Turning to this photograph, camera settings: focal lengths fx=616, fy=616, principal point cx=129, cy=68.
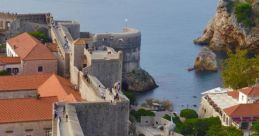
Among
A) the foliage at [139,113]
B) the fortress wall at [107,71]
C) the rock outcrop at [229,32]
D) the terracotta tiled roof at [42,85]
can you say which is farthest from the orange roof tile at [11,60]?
the rock outcrop at [229,32]

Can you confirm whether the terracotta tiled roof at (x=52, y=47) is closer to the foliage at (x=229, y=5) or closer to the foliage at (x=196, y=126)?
the foliage at (x=196, y=126)

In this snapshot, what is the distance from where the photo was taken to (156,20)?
11356 centimetres

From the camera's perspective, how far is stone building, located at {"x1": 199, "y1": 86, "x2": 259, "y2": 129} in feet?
133

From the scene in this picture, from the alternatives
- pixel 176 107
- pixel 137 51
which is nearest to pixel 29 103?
pixel 176 107

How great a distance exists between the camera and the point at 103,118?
26.4m

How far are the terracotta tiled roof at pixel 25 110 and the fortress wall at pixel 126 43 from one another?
24127 millimetres

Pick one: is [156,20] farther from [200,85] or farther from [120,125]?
[120,125]

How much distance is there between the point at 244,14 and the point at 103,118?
183 feet

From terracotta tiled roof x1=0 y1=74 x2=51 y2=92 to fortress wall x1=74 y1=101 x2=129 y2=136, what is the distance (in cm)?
909

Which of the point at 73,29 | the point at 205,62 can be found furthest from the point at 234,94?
the point at 205,62

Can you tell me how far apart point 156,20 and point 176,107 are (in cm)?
6105

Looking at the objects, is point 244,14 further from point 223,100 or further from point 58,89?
point 58,89

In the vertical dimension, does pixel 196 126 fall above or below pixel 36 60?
below

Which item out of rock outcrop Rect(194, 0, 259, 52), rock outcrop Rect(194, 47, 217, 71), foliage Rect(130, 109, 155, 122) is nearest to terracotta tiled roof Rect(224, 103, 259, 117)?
foliage Rect(130, 109, 155, 122)
